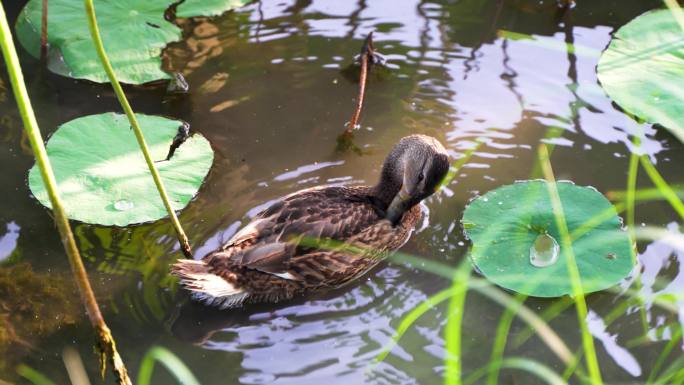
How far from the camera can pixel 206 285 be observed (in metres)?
4.09

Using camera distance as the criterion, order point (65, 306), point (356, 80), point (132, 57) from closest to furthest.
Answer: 1. point (65, 306)
2. point (132, 57)
3. point (356, 80)

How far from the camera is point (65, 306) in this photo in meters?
4.29

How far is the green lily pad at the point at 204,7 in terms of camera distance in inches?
223

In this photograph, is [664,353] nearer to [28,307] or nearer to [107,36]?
[28,307]

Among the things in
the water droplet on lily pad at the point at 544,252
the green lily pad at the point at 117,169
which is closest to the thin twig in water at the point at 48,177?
the green lily pad at the point at 117,169

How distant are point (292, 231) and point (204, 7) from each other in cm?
214

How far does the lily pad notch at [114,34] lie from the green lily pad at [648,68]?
104 inches

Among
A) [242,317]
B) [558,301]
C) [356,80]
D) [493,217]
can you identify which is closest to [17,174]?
[242,317]

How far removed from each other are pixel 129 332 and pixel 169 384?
40cm

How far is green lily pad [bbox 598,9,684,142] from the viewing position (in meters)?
4.91

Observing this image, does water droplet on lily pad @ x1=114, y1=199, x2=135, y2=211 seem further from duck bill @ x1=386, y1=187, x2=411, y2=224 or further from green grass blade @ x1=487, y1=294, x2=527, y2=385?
green grass blade @ x1=487, y1=294, x2=527, y2=385

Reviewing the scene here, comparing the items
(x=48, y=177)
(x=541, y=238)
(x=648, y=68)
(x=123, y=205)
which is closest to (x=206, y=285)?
(x=123, y=205)

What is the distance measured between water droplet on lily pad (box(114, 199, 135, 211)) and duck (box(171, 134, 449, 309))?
→ 1.59 feet

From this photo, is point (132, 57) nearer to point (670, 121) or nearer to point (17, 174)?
point (17, 174)
